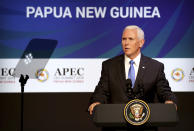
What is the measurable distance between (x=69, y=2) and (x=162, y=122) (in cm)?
292

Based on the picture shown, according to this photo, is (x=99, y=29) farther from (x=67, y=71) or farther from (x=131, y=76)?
(x=131, y=76)

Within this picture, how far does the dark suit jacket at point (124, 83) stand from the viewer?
2.74m

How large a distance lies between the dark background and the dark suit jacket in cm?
170

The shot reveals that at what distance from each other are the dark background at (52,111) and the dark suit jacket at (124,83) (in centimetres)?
170

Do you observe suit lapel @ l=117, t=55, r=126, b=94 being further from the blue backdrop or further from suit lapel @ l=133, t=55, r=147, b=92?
the blue backdrop

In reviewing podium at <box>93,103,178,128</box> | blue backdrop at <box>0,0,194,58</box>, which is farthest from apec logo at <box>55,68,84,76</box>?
podium at <box>93,103,178,128</box>

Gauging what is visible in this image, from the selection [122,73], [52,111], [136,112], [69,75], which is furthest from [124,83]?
[52,111]

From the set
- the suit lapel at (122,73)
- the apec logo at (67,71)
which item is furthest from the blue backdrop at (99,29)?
the suit lapel at (122,73)

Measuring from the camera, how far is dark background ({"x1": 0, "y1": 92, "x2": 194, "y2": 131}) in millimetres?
4562

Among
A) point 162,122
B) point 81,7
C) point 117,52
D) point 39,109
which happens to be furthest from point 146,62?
point 39,109

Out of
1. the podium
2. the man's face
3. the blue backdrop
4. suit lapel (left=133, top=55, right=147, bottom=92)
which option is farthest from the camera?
the blue backdrop

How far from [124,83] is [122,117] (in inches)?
30.0

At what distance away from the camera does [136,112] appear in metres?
2.02

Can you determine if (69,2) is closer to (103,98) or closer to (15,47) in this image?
(15,47)
